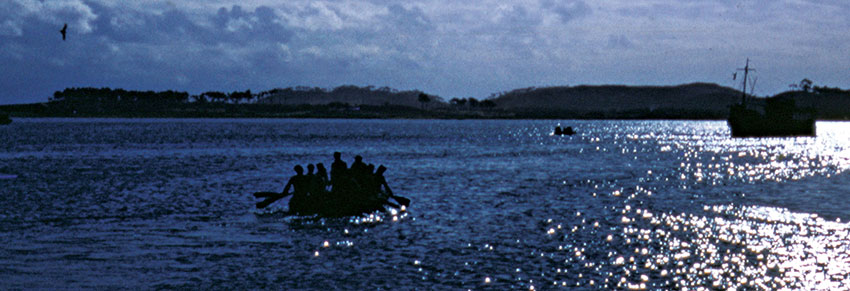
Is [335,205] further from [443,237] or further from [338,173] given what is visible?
[443,237]

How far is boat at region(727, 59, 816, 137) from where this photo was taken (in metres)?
167

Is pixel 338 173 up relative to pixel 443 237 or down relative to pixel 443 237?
up

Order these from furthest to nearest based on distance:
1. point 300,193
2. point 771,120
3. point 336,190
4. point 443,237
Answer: point 771,120, point 300,193, point 336,190, point 443,237

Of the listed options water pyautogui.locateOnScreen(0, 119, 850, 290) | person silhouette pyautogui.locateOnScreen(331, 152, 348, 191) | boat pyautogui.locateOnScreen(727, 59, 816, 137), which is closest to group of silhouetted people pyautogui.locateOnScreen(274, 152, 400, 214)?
person silhouette pyautogui.locateOnScreen(331, 152, 348, 191)

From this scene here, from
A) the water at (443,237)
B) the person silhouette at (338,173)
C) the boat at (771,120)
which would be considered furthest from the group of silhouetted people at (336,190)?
the boat at (771,120)

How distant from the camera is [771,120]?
167 meters

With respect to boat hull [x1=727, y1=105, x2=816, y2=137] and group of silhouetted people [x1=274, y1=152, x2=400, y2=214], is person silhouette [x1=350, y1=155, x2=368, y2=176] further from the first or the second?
boat hull [x1=727, y1=105, x2=816, y2=137]

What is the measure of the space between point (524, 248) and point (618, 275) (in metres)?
4.85

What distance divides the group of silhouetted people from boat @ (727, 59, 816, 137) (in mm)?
149704

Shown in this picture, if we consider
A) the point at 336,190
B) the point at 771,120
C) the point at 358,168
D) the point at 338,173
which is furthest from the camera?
the point at 771,120

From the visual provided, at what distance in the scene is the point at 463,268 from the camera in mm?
21672

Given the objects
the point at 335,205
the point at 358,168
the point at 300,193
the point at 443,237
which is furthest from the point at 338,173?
the point at 443,237

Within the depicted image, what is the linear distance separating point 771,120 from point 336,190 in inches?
6228

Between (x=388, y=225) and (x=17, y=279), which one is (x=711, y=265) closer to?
(x=388, y=225)
